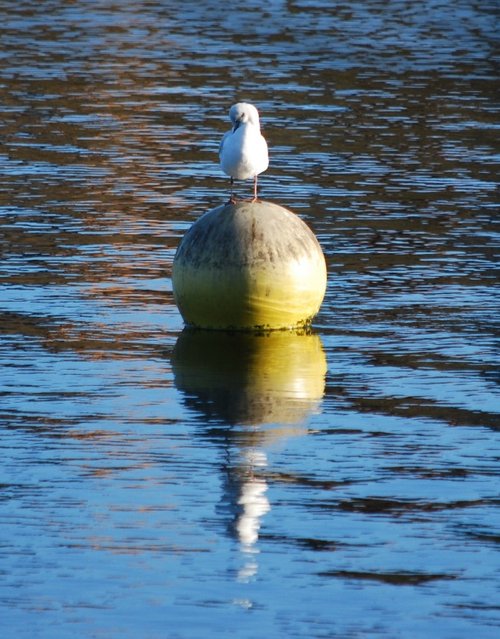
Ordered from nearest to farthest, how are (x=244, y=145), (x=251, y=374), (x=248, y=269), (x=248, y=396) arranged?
(x=248, y=396), (x=251, y=374), (x=248, y=269), (x=244, y=145)

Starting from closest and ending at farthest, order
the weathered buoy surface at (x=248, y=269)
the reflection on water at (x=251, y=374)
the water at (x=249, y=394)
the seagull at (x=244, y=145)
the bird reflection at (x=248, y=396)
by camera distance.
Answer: the water at (x=249, y=394) < the bird reflection at (x=248, y=396) < the reflection on water at (x=251, y=374) < the weathered buoy surface at (x=248, y=269) < the seagull at (x=244, y=145)

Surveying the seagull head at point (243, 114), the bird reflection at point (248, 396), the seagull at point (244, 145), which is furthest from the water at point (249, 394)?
the seagull head at point (243, 114)

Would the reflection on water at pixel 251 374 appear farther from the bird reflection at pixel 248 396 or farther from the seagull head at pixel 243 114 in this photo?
the seagull head at pixel 243 114

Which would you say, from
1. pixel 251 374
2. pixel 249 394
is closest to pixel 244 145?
pixel 251 374

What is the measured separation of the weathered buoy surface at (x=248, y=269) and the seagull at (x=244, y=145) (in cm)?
31

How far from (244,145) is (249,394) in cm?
264

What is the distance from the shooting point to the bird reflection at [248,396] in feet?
35.6

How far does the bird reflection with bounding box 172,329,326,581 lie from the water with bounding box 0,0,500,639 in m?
0.03

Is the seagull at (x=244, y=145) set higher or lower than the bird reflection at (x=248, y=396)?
higher

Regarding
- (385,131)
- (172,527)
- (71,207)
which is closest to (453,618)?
(172,527)

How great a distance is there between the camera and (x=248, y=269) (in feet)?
49.6

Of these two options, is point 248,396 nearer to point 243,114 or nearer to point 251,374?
point 251,374

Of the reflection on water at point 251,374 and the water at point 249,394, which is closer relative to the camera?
the water at point 249,394

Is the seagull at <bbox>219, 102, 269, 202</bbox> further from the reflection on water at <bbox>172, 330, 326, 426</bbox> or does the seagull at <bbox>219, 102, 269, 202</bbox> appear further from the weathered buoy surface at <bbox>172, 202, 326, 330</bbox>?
the reflection on water at <bbox>172, 330, 326, 426</bbox>
